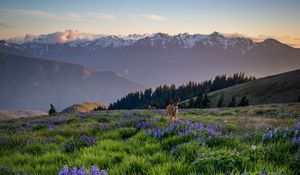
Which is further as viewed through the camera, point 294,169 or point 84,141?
point 84,141

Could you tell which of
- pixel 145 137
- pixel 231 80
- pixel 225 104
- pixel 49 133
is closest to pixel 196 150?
pixel 145 137

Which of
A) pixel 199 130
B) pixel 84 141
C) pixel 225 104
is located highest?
pixel 199 130

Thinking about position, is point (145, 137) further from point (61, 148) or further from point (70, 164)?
point (70, 164)

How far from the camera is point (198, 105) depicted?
83.9 m

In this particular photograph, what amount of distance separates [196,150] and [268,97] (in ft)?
349

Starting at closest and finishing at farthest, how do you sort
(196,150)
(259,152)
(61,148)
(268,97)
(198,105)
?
(259,152) < (196,150) < (61,148) < (198,105) < (268,97)

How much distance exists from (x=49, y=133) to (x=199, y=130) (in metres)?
6.01

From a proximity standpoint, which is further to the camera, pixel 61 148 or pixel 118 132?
pixel 118 132

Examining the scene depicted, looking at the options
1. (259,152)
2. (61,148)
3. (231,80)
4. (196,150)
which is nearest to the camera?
(259,152)

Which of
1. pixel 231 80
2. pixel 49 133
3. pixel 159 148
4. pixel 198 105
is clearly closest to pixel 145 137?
pixel 159 148

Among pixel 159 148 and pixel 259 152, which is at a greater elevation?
pixel 259 152

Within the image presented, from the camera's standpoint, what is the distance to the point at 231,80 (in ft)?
569

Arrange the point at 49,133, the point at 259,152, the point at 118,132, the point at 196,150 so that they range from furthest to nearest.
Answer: the point at 49,133 < the point at 118,132 < the point at 196,150 < the point at 259,152

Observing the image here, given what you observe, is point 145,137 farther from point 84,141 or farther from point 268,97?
point 268,97
